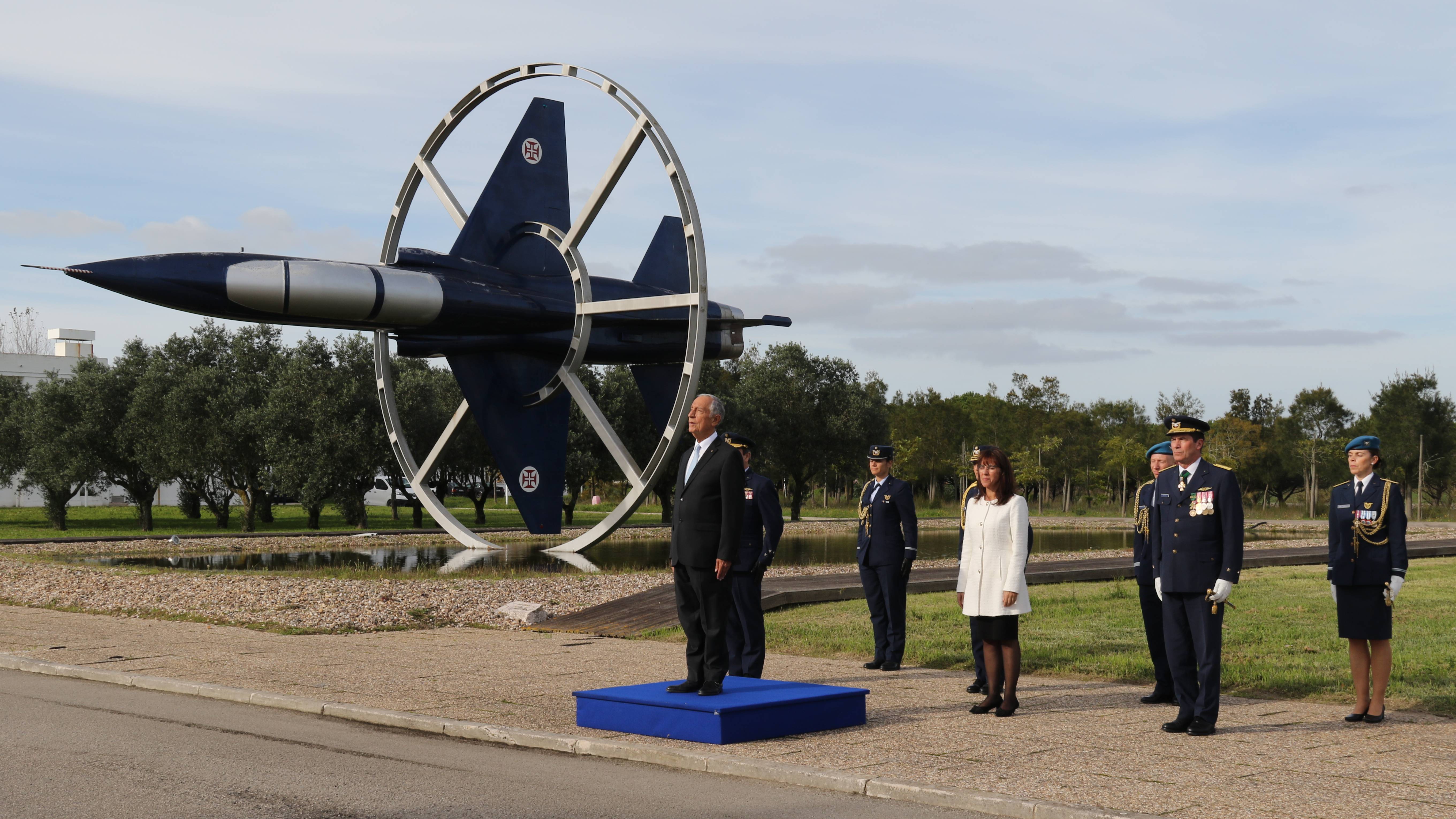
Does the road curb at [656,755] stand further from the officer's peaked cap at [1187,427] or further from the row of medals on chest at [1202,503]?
the officer's peaked cap at [1187,427]

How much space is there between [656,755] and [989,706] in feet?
7.61

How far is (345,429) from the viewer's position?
124 feet

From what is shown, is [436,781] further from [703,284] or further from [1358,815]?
[703,284]

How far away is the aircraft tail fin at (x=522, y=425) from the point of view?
1881 cm

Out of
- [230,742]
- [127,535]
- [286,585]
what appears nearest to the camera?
[230,742]

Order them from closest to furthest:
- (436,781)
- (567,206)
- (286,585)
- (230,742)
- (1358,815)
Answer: (1358,815), (436,781), (230,742), (286,585), (567,206)

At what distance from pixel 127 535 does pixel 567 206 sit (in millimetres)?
21260

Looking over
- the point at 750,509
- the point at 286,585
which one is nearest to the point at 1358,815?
the point at 750,509

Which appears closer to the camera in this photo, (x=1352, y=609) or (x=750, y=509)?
(x=1352, y=609)

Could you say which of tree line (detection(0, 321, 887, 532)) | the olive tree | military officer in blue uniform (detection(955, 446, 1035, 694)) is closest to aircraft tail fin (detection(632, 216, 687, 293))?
military officer in blue uniform (detection(955, 446, 1035, 694))

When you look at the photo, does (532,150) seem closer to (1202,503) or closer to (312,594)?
(312,594)

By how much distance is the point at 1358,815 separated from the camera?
5.11 m

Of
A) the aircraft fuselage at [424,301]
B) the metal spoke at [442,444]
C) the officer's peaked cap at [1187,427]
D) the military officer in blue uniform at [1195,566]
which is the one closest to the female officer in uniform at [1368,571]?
the military officer in blue uniform at [1195,566]

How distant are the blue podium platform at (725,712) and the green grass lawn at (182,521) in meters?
29.6
